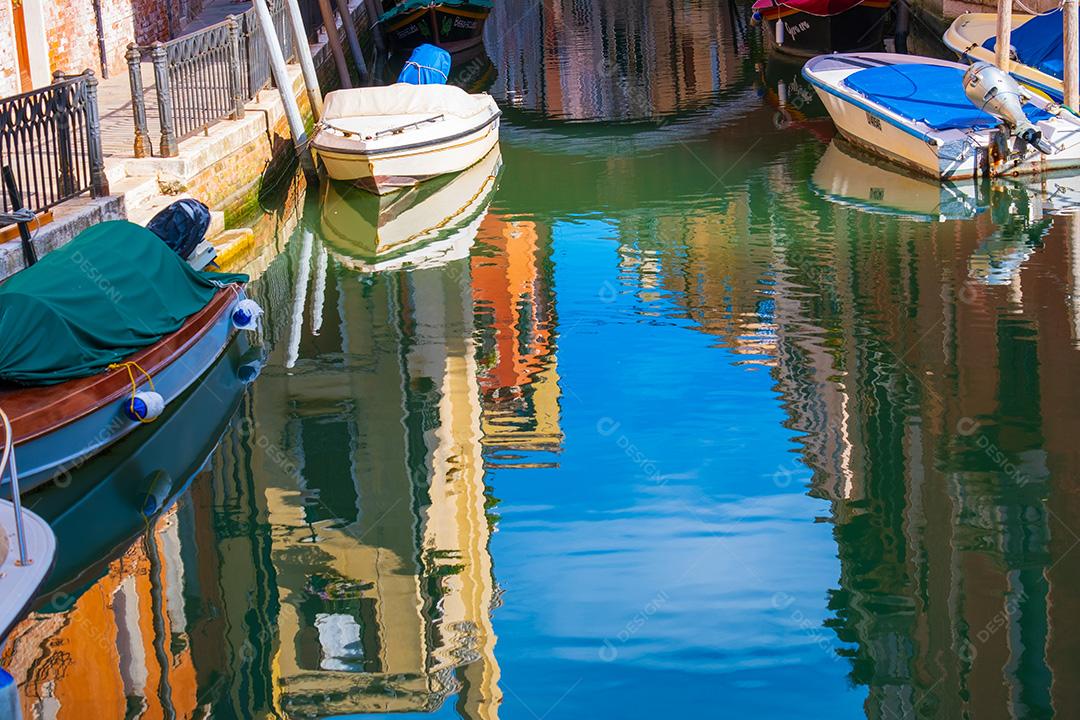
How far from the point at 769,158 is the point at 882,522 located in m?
9.74

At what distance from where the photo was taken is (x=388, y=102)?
15969 millimetres

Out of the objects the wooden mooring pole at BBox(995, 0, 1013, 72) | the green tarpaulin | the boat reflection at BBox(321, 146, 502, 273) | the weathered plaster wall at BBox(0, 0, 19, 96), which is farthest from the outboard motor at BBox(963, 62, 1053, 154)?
the weathered plaster wall at BBox(0, 0, 19, 96)

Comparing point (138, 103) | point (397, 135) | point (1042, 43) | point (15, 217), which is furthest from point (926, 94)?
point (15, 217)

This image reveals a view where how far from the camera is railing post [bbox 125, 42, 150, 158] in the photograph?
40.2ft

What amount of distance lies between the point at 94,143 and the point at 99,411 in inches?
136

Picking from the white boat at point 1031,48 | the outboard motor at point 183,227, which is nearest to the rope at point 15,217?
the outboard motor at point 183,227

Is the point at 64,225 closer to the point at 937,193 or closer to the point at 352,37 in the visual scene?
the point at 937,193

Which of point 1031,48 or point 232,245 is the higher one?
point 1031,48

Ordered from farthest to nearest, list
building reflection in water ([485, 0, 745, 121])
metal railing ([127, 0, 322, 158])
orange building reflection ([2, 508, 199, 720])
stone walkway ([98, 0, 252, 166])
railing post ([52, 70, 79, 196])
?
building reflection in water ([485, 0, 745, 121])
stone walkway ([98, 0, 252, 166])
metal railing ([127, 0, 322, 158])
railing post ([52, 70, 79, 196])
orange building reflection ([2, 508, 199, 720])

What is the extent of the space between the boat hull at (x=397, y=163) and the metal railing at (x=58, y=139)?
154 inches

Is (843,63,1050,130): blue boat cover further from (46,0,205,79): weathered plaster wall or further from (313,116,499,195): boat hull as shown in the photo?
(46,0,205,79): weathered plaster wall

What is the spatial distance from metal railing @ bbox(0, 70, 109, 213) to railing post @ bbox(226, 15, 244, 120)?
3.56 metres

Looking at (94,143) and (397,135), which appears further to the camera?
(397,135)

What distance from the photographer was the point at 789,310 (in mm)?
11023
